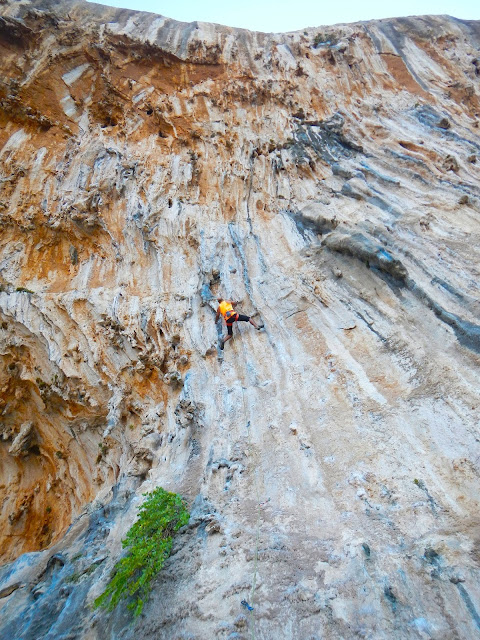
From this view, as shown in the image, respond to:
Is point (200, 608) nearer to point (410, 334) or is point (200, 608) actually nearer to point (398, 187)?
point (410, 334)

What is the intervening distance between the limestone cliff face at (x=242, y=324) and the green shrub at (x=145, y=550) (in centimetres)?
18

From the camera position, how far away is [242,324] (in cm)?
830

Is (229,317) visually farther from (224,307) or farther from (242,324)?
(242,324)

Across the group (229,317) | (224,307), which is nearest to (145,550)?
(229,317)

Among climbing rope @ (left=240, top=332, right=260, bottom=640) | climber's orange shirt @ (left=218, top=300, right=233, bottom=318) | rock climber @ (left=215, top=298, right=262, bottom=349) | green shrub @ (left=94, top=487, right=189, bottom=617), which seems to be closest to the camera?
climbing rope @ (left=240, top=332, right=260, bottom=640)

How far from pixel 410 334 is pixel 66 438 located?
894 centimetres

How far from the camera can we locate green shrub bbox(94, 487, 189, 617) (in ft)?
13.5

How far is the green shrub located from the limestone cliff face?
18cm

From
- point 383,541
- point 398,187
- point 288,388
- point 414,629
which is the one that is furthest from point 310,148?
point 414,629

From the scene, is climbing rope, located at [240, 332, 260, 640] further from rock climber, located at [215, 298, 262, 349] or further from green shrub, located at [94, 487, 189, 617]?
rock climber, located at [215, 298, 262, 349]

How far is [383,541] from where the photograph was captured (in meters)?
4.20

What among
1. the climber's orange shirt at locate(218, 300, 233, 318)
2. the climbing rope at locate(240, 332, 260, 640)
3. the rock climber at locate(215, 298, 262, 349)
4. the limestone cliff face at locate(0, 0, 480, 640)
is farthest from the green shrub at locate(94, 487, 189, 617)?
the climber's orange shirt at locate(218, 300, 233, 318)

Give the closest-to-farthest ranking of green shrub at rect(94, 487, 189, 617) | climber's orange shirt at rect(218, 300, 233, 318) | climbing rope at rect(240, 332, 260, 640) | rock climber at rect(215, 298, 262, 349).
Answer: climbing rope at rect(240, 332, 260, 640), green shrub at rect(94, 487, 189, 617), rock climber at rect(215, 298, 262, 349), climber's orange shirt at rect(218, 300, 233, 318)

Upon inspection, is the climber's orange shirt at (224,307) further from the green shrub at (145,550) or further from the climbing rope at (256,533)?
the green shrub at (145,550)
